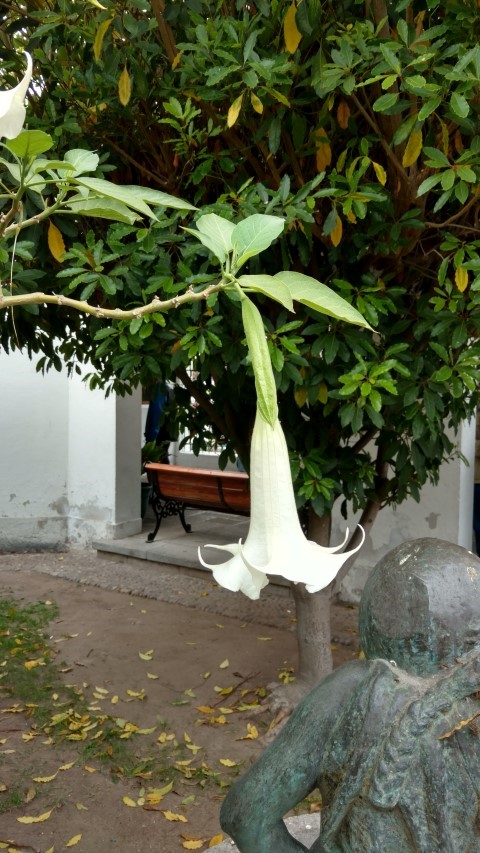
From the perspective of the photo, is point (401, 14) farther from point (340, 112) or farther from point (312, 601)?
point (312, 601)

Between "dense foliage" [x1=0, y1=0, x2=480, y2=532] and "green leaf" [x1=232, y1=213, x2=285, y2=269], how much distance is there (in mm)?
1289

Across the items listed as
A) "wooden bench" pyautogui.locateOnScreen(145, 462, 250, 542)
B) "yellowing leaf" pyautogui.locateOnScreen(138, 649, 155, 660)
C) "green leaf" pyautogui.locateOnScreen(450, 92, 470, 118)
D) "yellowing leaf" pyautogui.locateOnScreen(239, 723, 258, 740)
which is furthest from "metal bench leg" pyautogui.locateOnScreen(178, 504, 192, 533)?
"green leaf" pyautogui.locateOnScreen(450, 92, 470, 118)

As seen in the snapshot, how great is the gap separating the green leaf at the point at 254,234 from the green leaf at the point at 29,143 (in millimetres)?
225

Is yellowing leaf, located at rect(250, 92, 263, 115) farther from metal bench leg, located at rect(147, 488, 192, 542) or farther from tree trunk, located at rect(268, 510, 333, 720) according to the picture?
metal bench leg, located at rect(147, 488, 192, 542)

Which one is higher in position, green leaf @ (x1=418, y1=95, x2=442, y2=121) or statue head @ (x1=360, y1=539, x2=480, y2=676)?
green leaf @ (x1=418, y1=95, x2=442, y2=121)

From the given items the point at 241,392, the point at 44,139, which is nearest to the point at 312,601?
the point at 241,392

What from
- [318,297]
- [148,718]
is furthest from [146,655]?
[318,297]

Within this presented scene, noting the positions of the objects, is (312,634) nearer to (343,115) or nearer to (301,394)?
(301,394)

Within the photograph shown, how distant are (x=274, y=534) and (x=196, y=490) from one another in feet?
19.9

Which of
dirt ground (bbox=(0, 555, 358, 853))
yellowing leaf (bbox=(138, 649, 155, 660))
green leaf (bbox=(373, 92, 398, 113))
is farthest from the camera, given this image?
yellowing leaf (bbox=(138, 649, 155, 660))

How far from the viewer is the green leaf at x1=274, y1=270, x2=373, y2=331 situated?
2.37ft

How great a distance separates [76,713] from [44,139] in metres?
3.81

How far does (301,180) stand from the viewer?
8.58ft

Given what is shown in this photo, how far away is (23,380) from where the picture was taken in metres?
6.97
